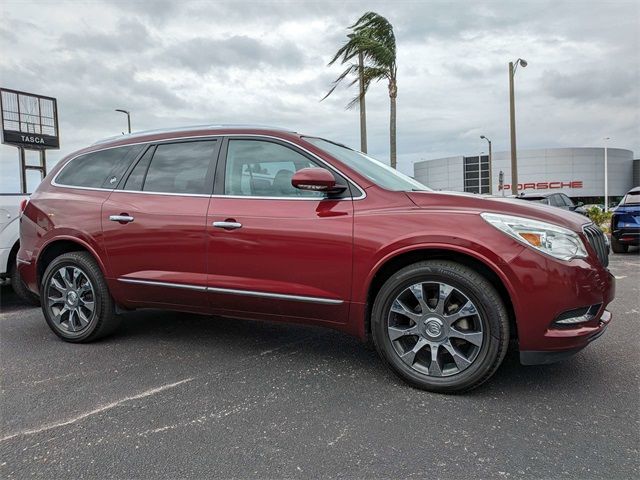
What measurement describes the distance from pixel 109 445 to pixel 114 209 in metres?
2.05

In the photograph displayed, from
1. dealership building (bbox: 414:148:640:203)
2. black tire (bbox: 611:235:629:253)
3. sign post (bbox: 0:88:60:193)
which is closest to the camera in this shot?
black tire (bbox: 611:235:629:253)

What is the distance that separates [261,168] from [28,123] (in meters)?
33.8

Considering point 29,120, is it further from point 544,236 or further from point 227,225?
point 544,236

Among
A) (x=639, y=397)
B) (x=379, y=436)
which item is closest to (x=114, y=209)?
(x=379, y=436)

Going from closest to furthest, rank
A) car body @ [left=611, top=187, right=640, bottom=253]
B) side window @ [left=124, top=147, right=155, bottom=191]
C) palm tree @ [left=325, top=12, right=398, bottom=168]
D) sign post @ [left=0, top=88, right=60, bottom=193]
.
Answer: side window @ [left=124, top=147, right=155, bottom=191]
car body @ [left=611, top=187, right=640, bottom=253]
palm tree @ [left=325, top=12, right=398, bottom=168]
sign post @ [left=0, top=88, right=60, bottom=193]

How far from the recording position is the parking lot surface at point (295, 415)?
2.21 metres

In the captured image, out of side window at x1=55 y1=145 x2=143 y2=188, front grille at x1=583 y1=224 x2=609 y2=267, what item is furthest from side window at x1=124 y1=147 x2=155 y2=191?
front grille at x1=583 y1=224 x2=609 y2=267

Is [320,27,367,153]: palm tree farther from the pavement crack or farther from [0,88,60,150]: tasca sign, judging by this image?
[0,88,60,150]: tasca sign

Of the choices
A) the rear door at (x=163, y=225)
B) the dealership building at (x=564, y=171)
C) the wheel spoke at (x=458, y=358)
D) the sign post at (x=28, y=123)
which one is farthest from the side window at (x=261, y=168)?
the dealership building at (x=564, y=171)

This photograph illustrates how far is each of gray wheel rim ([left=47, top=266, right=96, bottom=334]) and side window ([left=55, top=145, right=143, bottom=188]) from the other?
0.77 m

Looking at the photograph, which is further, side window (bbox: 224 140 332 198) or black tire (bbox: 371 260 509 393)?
side window (bbox: 224 140 332 198)

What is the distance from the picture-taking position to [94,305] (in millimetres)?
3971

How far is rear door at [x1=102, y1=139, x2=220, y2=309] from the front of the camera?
3539 mm

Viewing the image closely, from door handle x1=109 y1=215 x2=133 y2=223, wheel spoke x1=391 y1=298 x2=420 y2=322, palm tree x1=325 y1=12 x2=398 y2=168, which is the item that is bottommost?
wheel spoke x1=391 y1=298 x2=420 y2=322
